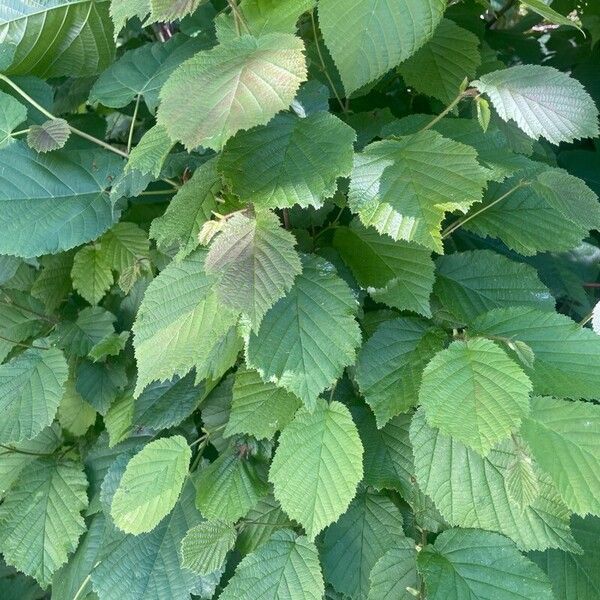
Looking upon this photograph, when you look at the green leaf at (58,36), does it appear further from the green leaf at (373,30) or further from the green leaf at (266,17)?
the green leaf at (373,30)

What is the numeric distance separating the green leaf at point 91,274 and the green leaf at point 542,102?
27.4 inches

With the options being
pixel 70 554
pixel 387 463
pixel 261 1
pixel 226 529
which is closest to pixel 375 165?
pixel 261 1

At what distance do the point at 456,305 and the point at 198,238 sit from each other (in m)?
0.38

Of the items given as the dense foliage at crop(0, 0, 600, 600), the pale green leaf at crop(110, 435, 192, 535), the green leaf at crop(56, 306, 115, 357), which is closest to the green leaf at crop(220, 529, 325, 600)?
the dense foliage at crop(0, 0, 600, 600)

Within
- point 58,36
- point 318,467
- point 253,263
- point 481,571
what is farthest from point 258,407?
point 58,36

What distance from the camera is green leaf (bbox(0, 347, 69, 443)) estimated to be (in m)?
1.01

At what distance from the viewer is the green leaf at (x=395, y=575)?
821 mm

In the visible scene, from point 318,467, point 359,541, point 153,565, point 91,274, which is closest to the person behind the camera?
point 318,467

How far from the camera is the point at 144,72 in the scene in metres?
1.04

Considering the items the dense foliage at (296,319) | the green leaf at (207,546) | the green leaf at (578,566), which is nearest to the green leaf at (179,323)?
the dense foliage at (296,319)

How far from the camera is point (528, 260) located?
4.21 ft

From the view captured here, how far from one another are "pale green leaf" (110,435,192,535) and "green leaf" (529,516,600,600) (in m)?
0.52

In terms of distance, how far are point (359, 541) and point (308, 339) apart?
332mm

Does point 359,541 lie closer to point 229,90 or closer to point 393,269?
point 393,269
